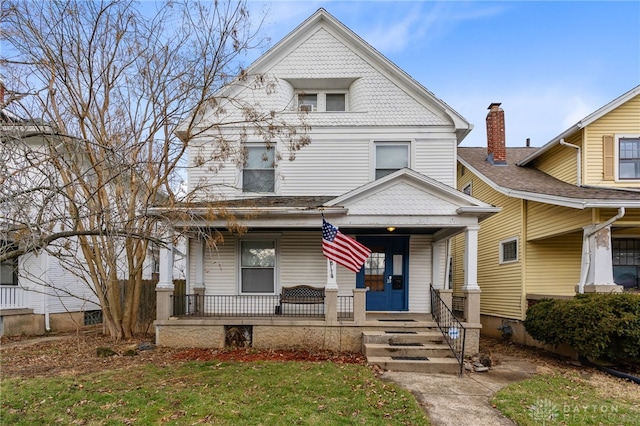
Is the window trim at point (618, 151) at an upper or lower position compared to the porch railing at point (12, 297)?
upper

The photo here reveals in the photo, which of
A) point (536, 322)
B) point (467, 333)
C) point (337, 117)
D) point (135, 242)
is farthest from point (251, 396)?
point (337, 117)

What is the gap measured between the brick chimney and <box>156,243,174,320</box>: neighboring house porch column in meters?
12.0

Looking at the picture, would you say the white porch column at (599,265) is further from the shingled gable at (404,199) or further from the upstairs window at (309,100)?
the upstairs window at (309,100)

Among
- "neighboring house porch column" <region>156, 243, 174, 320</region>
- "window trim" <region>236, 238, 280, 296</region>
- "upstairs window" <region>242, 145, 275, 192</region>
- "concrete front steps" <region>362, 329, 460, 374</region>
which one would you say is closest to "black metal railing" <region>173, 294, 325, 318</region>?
"window trim" <region>236, 238, 280, 296</region>

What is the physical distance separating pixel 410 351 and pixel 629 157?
8.51 meters

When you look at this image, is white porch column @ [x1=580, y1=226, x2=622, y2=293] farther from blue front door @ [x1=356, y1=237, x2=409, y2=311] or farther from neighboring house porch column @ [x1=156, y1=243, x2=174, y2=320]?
neighboring house porch column @ [x1=156, y1=243, x2=174, y2=320]

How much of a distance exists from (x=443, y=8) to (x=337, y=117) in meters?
4.90

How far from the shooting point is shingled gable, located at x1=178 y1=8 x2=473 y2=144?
1084 centimetres

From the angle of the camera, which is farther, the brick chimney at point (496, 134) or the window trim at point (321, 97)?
the brick chimney at point (496, 134)

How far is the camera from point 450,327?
27.6 feet

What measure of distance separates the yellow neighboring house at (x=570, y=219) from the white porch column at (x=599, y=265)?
0.07 feet

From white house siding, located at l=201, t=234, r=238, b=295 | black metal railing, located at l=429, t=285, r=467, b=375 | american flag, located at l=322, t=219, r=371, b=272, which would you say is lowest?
black metal railing, located at l=429, t=285, r=467, b=375

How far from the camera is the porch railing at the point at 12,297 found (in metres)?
11.2

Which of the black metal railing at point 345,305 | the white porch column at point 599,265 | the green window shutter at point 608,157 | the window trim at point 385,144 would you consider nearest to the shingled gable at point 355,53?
the window trim at point 385,144
